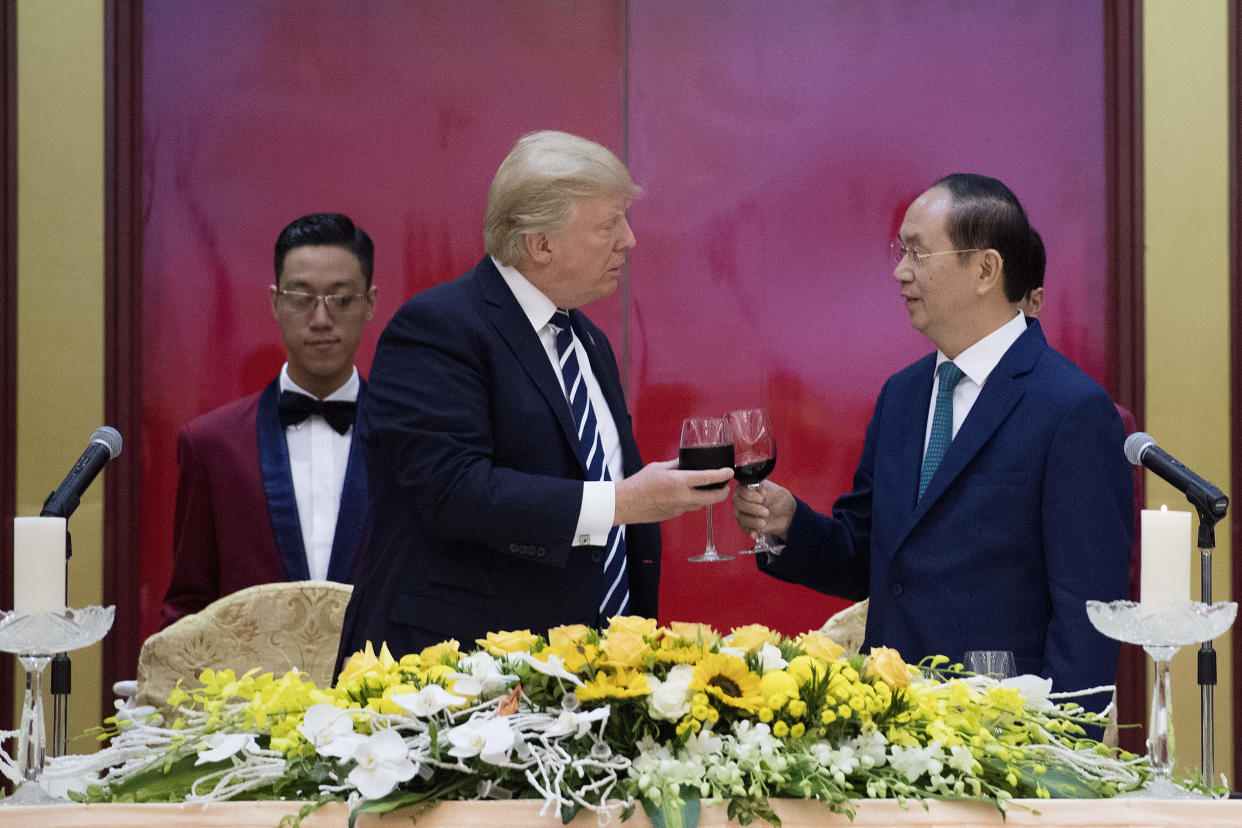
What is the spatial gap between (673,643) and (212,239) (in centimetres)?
313

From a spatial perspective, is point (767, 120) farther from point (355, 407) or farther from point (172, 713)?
point (172, 713)

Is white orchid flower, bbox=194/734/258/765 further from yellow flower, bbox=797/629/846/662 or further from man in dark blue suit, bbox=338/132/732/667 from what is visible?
man in dark blue suit, bbox=338/132/732/667

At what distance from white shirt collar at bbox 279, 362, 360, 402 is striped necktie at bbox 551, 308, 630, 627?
1.07m

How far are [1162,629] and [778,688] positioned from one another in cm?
47

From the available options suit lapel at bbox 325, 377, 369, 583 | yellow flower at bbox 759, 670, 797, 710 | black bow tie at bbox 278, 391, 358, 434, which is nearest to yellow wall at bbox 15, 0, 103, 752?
black bow tie at bbox 278, 391, 358, 434

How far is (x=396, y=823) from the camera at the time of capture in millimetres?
1337

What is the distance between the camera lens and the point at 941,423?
2676 mm

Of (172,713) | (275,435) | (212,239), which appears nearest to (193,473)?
(275,435)

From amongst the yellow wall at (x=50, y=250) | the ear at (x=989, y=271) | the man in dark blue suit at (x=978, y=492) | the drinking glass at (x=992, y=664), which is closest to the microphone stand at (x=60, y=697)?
the drinking glass at (x=992, y=664)

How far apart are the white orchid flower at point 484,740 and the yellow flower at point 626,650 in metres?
0.14

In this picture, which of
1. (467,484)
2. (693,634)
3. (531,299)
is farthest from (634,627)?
(531,299)

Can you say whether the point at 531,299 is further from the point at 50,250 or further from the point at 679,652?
the point at 50,250

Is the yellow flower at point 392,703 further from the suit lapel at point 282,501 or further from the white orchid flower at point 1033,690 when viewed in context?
the suit lapel at point 282,501

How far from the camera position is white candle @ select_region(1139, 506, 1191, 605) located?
1.54 meters
